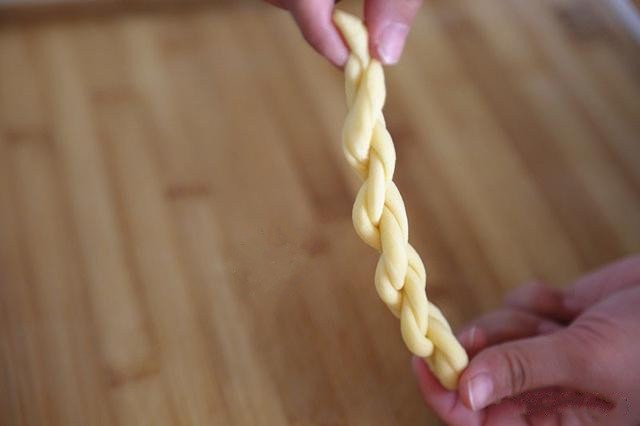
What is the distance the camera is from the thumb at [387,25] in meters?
0.49

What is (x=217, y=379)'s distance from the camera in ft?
1.99

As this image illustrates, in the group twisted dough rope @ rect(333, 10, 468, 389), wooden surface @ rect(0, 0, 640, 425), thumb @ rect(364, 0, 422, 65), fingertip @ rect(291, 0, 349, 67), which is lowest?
wooden surface @ rect(0, 0, 640, 425)

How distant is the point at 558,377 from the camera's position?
0.52m

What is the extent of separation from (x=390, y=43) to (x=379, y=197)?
0.36 feet

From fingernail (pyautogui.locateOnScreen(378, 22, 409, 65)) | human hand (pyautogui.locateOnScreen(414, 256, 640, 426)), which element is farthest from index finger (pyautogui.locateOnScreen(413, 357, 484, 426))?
fingernail (pyautogui.locateOnScreen(378, 22, 409, 65))

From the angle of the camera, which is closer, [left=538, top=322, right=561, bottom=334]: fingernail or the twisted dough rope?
the twisted dough rope

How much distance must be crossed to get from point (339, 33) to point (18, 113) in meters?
0.43

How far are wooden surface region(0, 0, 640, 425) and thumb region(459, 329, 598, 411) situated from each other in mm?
92

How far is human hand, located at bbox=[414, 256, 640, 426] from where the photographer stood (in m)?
0.52

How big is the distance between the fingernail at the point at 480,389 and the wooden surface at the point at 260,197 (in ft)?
0.29

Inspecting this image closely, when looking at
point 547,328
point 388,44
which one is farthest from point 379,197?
point 547,328

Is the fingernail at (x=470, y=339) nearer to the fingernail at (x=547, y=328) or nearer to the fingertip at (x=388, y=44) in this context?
the fingernail at (x=547, y=328)

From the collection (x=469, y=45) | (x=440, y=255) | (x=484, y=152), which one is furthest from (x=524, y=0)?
(x=440, y=255)

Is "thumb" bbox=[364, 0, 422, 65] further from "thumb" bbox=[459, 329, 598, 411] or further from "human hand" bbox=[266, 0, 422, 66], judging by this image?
"thumb" bbox=[459, 329, 598, 411]
